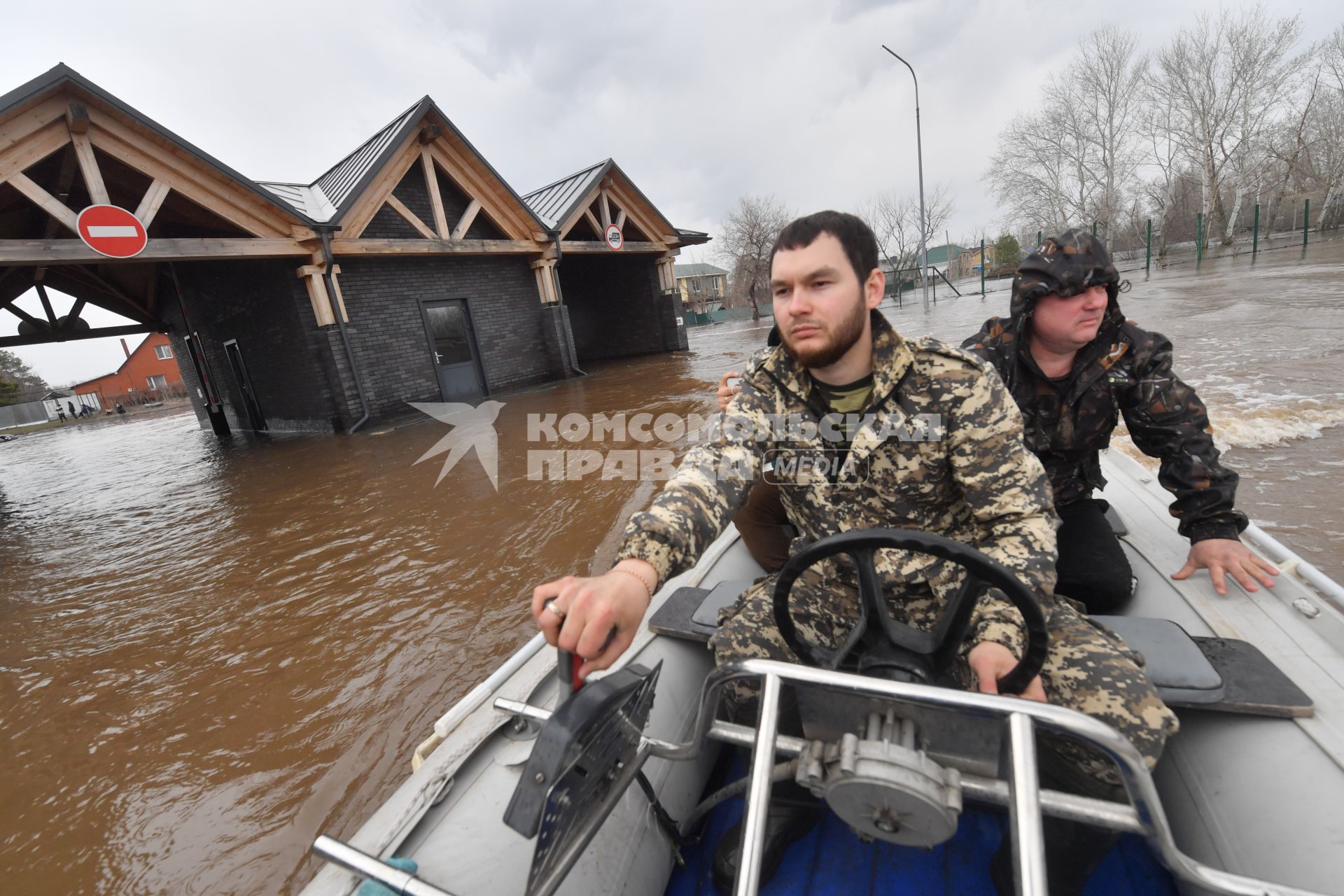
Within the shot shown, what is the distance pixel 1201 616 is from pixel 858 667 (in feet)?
4.28

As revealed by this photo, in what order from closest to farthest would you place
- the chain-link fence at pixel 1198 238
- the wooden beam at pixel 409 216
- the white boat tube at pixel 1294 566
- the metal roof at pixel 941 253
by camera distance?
the white boat tube at pixel 1294 566, the wooden beam at pixel 409 216, the chain-link fence at pixel 1198 238, the metal roof at pixel 941 253

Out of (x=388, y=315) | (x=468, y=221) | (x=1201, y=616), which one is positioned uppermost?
(x=468, y=221)

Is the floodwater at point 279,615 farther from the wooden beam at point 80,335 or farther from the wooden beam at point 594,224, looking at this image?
the wooden beam at point 594,224

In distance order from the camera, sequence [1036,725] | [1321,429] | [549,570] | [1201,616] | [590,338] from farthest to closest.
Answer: [590,338], [1321,429], [549,570], [1201,616], [1036,725]

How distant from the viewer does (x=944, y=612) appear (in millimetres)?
1196

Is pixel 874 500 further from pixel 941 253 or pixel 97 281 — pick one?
pixel 941 253

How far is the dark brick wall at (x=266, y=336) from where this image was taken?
905 cm

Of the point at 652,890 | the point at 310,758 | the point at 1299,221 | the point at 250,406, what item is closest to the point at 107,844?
the point at 310,758

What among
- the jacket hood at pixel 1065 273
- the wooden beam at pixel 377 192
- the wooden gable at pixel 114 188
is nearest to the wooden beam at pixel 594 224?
the wooden beam at pixel 377 192

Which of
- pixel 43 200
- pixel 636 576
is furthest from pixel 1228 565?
pixel 43 200

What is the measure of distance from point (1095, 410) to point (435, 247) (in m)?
10.4

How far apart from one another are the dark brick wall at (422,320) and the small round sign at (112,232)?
2.73 metres

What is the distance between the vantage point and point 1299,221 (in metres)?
27.5

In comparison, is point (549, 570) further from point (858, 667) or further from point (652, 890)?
point (858, 667)
